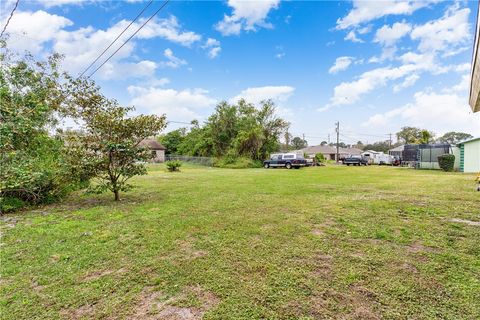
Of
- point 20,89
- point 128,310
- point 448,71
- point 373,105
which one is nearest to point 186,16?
point 20,89

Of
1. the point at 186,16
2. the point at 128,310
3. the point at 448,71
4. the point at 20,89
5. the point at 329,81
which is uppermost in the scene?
the point at 329,81

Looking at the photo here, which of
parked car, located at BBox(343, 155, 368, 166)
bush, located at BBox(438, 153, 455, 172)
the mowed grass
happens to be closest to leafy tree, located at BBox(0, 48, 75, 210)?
the mowed grass

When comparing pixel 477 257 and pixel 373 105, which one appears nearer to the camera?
pixel 477 257

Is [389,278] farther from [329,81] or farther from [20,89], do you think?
[329,81]

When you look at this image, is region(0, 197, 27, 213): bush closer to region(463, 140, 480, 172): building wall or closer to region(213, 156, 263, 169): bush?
region(213, 156, 263, 169): bush

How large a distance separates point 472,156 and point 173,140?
40.3m

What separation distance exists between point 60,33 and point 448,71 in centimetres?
1737

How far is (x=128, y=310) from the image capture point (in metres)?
2.04

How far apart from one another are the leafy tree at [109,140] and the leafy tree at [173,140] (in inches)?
1441

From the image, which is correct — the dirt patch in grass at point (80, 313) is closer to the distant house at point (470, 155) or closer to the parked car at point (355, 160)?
the distant house at point (470, 155)

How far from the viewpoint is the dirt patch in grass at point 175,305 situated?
6.44 ft

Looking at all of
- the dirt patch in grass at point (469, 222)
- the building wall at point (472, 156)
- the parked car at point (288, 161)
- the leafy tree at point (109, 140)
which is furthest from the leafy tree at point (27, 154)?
the building wall at point (472, 156)

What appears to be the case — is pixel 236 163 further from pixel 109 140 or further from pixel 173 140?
pixel 173 140

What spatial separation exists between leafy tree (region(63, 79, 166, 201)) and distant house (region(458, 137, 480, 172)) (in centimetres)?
1867
